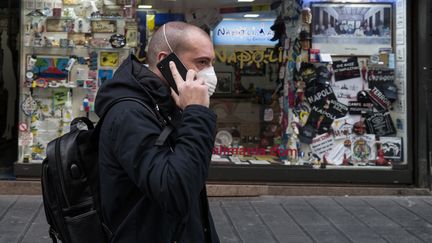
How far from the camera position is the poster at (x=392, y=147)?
7.51 metres

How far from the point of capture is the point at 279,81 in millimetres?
7531

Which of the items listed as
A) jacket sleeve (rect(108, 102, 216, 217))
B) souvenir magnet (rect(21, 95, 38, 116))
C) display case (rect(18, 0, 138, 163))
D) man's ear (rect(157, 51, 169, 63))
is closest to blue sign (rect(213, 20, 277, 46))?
display case (rect(18, 0, 138, 163))

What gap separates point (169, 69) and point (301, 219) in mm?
4581

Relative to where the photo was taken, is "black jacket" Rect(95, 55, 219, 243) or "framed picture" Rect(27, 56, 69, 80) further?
"framed picture" Rect(27, 56, 69, 80)

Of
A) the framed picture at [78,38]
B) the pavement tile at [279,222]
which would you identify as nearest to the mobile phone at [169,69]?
the pavement tile at [279,222]

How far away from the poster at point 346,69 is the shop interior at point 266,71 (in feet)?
0.04

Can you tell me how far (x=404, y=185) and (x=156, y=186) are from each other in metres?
6.40

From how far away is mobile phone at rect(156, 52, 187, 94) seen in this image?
1.93 m

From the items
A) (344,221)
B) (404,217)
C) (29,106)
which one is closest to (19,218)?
(29,106)

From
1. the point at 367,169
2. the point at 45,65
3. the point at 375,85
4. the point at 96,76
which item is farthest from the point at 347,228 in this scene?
the point at 45,65

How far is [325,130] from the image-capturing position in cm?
751

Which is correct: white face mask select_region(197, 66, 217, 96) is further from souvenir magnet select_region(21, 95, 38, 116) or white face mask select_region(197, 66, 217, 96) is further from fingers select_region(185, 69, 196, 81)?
souvenir magnet select_region(21, 95, 38, 116)

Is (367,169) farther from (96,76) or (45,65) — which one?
(45,65)

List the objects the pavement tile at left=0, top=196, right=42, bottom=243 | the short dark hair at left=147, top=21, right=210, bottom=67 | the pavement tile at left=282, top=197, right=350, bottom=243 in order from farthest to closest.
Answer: the pavement tile at left=282, top=197, right=350, bottom=243
the pavement tile at left=0, top=196, right=42, bottom=243
the short dark hair at left=147, top=21, right=210, bottom=67
